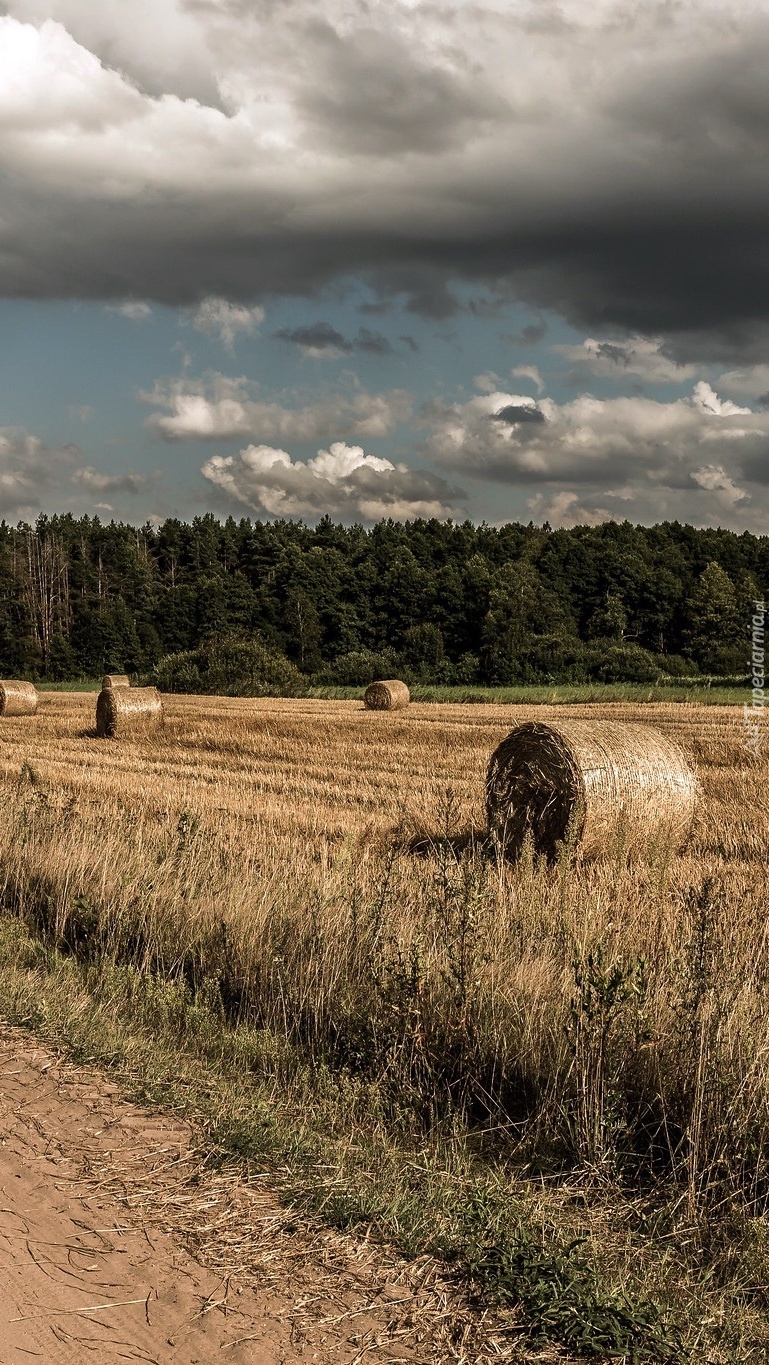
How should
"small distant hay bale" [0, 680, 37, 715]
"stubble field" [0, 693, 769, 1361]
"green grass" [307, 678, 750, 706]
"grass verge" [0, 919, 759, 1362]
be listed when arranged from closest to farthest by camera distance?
1. "grass verge" [0, 919, 759, 1362]
2. "stubble field" [0, 693, 769, 1361]
3. "small distant hay bale" [0, 680, 37, 715]
4. "green grass" [307, 678, 750, 706]

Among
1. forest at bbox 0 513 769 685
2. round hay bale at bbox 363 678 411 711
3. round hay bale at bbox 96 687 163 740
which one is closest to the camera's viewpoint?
round hay bale at bbox 96 687 163 740

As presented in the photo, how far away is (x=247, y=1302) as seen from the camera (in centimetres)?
364

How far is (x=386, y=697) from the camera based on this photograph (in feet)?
106

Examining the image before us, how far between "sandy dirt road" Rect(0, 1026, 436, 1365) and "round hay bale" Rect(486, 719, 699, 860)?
22.0 feet

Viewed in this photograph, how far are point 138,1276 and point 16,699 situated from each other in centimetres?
2891

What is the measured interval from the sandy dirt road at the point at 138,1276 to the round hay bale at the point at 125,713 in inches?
818

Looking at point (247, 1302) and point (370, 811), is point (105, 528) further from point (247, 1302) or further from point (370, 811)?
point (247, 1302)

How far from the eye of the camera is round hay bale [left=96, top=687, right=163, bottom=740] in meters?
25.2

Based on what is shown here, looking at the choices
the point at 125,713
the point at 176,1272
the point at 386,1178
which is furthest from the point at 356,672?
the point at 176,1272

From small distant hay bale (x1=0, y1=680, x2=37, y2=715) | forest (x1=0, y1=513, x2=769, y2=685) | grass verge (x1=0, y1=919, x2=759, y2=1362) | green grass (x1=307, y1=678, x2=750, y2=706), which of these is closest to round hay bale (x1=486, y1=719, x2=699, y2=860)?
grass verge (x1=0, y1=919, x2=759, y2=1362)

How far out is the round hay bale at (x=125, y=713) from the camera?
25.2 m

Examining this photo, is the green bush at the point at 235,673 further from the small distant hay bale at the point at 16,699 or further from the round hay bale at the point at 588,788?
the round hay bale at the point at 588,788

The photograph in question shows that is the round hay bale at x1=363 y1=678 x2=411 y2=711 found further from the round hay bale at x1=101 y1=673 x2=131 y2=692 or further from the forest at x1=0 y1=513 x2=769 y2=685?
the forest at x1=0 y1=513 x2=769 y2=685

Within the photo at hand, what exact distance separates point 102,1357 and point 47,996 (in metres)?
3.35
